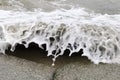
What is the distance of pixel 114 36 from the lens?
3.00 meters

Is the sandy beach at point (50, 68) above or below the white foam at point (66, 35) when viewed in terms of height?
below

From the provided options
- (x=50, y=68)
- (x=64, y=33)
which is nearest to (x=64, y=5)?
(x=64, y=33)

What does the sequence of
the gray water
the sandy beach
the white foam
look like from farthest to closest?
the gray water
the white foam
the sandy beach

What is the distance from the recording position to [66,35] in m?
3.01

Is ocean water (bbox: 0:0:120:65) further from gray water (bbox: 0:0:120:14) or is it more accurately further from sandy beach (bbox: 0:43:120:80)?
gray water (bbox: 0:0:120:14)

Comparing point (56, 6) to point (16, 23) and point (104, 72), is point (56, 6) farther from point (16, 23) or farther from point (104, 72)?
point (104, 72)

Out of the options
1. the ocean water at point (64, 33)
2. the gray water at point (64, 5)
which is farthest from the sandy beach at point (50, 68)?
the gray water at point (64, 5)

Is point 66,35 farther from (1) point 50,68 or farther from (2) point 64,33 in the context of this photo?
(1) point 50,68

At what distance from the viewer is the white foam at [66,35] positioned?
9.63 feet

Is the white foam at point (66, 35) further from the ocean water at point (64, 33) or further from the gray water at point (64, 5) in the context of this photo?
the gray water at point (64, 5)

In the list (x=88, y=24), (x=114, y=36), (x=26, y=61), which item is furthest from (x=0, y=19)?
(x=114, y=36)

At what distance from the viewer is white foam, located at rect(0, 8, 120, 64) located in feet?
9.63

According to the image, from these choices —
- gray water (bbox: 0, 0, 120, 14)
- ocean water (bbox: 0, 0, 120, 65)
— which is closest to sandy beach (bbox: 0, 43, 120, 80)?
ocean water (bbox: 0, 0, 120, 65)

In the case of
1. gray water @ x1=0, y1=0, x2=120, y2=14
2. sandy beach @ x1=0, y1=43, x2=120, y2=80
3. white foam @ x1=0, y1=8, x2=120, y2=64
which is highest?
gray water @ x1=0, y1=0, x2=120, y2=14
